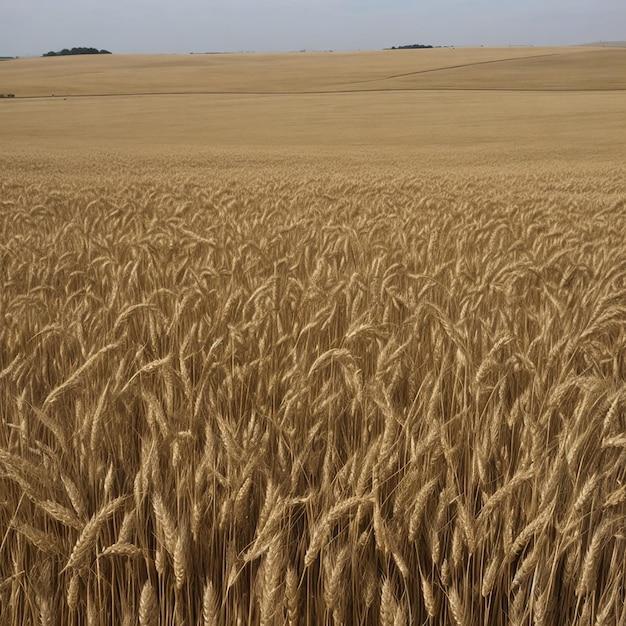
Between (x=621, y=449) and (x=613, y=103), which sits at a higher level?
(x=613, y=103)

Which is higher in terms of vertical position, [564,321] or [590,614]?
[564,321]

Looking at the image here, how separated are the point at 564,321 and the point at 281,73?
57.1m

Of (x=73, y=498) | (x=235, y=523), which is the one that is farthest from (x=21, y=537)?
(x=235, y=523)

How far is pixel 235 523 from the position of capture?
1262 mm

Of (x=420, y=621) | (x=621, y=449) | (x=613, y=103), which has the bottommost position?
(x=420, y=621)

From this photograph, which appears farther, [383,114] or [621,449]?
[383,114]

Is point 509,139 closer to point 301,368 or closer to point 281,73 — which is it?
point 301,368

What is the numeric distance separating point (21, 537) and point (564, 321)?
1.96 metres

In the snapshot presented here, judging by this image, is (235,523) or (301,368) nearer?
(235,523)

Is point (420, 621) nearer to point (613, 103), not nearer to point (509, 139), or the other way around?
point (509, 139)

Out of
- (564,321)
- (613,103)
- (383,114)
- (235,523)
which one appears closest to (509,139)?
(383,114)

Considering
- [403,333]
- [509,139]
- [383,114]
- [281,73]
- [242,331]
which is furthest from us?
[281,73]

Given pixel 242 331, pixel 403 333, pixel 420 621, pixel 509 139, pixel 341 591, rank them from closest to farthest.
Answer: pixel 341 591 < pixel 420 621 < pixel 242 331 < pixel 403 333 < pixel 509 139

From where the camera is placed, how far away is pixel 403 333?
2531mm
